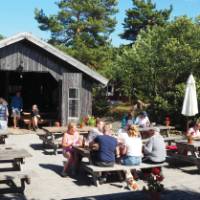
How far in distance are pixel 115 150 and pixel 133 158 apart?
52 cm

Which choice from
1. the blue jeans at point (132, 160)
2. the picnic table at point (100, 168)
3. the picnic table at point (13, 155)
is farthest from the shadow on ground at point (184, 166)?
the picnic table at point (13, 155)

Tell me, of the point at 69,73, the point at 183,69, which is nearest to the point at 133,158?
the point at 69,73

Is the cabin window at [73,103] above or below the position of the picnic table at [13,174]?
above

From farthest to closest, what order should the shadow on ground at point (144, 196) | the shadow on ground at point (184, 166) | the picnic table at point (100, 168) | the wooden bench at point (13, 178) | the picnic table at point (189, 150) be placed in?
the shadow on ground at point (184, 166) → the picnic table at point (189, 150) → the picnic table at point (100, 168) → the wooden bench at point (13, 178) → the shadow on ground at point (144, 196)

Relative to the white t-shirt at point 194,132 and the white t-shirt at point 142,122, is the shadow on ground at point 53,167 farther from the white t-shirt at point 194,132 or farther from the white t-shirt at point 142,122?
the white t-shirt at point 142,122

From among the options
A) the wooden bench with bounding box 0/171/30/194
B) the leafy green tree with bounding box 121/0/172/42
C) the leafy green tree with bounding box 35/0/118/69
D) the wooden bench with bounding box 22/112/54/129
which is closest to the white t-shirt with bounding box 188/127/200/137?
the wooden bench with bounding box 0/171/30/194

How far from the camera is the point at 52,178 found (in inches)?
481

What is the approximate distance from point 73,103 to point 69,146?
35.6 feet

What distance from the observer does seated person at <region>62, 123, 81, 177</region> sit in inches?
490

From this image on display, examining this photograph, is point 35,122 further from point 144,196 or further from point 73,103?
point 144,196

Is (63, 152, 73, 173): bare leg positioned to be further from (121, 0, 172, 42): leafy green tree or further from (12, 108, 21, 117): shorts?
(121, 0, 172, 42): leafy green tree

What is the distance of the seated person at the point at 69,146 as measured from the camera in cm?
1243

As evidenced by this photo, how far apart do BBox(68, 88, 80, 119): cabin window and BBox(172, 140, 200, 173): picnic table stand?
994 centimetres

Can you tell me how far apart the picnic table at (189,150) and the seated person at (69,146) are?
309 centimetres
